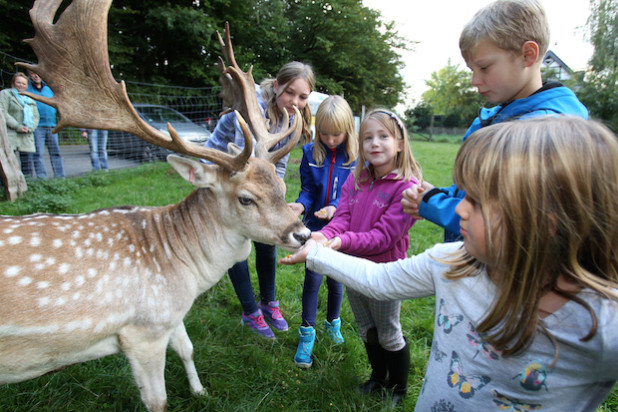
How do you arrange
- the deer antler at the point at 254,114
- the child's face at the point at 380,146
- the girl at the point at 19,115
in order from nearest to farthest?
the child's face at the point at 380,146 → the deer antler at the point at 254,114 → the girl at the point at 19,115

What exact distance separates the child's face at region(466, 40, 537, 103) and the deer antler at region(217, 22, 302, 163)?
4.79 feet

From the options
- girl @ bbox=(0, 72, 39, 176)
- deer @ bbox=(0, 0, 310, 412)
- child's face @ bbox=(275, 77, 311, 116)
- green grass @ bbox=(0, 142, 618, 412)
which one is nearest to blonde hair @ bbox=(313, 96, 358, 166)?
child's face @ bbox=(275, 77, 311, 116)

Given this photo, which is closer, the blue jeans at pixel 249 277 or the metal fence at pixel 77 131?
the blue jeans at pixel 249 277

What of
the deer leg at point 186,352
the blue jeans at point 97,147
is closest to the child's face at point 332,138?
the deer leg at point 186,352

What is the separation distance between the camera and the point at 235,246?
2.56 m

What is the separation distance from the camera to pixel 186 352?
2658 mm

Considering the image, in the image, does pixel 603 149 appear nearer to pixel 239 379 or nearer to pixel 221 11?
pixel 239 379

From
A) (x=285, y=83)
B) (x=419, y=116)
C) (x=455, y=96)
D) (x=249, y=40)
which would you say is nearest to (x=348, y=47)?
(x=249, y=40)

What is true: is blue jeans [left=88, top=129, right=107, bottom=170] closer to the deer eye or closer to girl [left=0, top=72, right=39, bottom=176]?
girl [left=0, top=72, right=39, bottom=176]

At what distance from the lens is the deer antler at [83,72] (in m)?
2.45

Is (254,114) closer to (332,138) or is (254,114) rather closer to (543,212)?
(332,138)

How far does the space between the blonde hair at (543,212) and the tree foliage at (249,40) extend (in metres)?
11.3

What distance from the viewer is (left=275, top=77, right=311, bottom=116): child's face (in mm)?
3164

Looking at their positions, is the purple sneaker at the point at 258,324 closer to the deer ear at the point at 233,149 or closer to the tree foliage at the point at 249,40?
the deer ear at the point at 233,149
